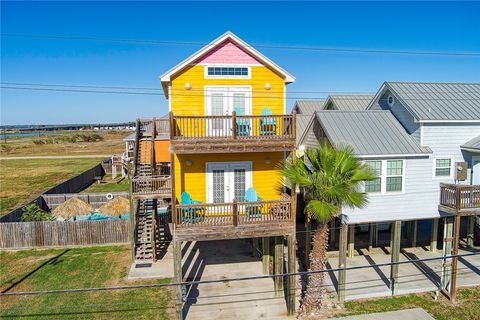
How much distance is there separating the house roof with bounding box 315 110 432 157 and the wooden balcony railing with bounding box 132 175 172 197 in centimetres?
750

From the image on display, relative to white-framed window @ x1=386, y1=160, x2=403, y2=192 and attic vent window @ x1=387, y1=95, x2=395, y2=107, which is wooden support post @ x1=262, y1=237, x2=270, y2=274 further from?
attic vent window @ x1=387, y1=95, x2=395, y2=107

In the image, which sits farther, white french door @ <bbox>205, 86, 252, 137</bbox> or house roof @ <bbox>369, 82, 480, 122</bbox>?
house roof @ <bbox>369, 82, 480, 122</bbox>

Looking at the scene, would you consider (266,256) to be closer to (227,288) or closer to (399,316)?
(227,288)

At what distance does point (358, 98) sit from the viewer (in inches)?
958

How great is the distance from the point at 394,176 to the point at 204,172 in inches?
303

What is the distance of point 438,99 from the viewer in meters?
17.1

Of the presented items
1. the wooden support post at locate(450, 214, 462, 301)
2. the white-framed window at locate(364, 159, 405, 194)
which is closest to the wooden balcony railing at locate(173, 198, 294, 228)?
the white-framed window at locate(364, 159, 405, 194)

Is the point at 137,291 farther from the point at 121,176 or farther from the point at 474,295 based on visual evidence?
the point at 121,176

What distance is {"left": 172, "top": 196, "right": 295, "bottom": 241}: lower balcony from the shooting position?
13164 millimetres

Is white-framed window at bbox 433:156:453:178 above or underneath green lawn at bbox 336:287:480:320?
above

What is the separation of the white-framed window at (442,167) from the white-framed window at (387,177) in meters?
1.70

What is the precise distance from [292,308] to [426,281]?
22.2 feet

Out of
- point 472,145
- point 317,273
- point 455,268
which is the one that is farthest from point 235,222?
point 472,145

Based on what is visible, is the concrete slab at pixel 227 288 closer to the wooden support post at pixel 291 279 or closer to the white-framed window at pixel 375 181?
the wooden support post at pixel 291 279
